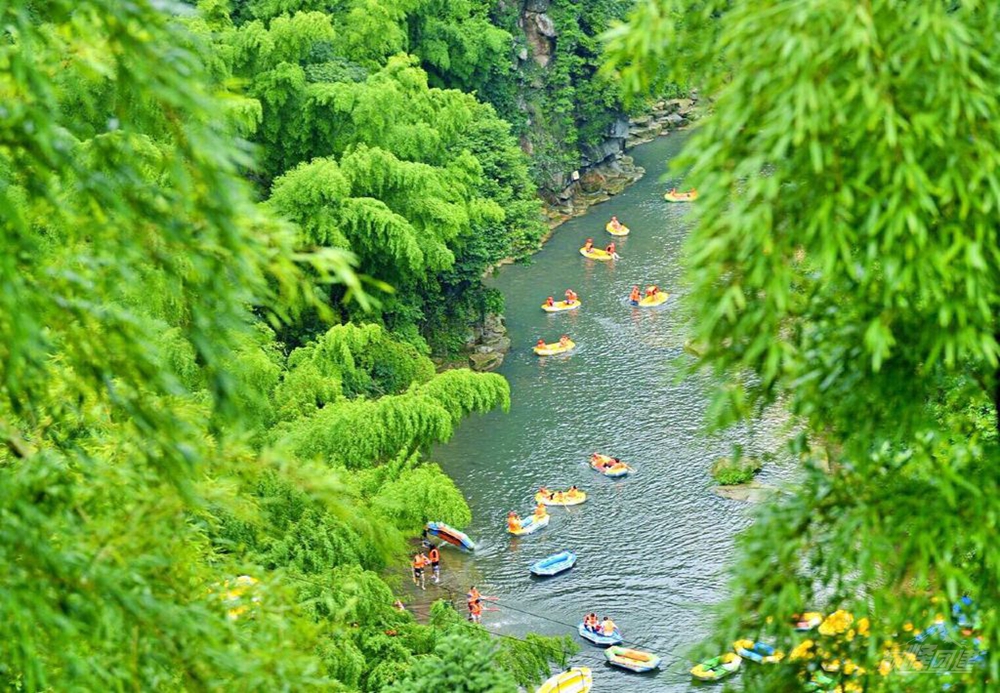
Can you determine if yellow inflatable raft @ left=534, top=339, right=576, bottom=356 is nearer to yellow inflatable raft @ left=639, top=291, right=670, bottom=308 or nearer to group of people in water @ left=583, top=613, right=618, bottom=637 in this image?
yellow inflatable raft @ left=639, top=291, right=670, bottom=308

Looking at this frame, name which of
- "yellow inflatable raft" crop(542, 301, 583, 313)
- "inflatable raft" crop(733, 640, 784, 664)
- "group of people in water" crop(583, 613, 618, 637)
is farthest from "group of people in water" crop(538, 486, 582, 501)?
"inflatable raft" crop(733, 640, 784, 664)

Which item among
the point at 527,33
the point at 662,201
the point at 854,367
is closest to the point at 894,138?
the point at 854,367

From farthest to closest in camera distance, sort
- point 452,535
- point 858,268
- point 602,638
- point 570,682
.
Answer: point 452,535 < point 602,638 < point 570,682 < point 858,268

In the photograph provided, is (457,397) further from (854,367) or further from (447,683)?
(854,367)

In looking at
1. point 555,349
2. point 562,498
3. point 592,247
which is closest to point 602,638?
point 562,498

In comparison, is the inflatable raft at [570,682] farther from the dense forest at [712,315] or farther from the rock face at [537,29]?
the rock face at [537,29]

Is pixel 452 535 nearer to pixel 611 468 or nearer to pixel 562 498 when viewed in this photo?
pixel 562 498

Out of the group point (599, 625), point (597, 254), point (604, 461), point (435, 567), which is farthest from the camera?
point (597, 254)
